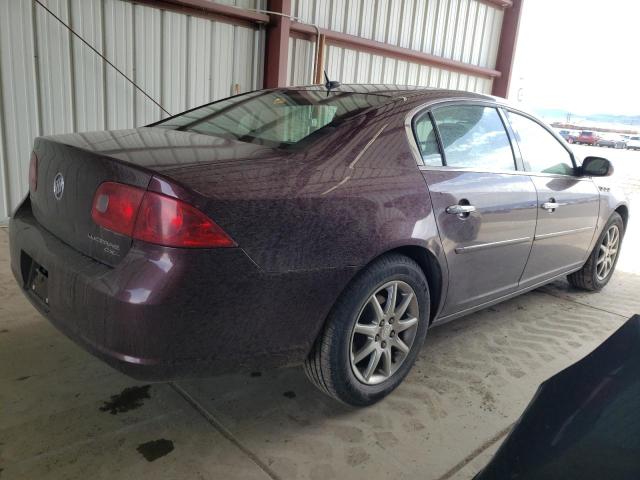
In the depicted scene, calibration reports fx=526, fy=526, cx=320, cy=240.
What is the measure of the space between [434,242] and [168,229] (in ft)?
4.16

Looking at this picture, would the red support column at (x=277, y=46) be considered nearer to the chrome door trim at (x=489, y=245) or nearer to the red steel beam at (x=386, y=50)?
the red steel beam at (x=386, y=50)

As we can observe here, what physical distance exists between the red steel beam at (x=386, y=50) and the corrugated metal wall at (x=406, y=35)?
9 cm

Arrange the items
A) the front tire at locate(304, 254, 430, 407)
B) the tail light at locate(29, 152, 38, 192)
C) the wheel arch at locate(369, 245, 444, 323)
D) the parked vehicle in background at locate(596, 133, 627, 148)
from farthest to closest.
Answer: the parked vehicle in background at locate(596, 133, 627, 148) → the wheel arch at locate(369, 245, 444, 323) → the tail light at locate(29, 152, 38, 192) → the front tire at locate(304, 254, 430, 407)

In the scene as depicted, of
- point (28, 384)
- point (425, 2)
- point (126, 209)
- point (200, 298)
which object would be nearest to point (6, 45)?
point (28, 384)

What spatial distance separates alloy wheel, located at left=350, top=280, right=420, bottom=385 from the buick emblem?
50.6 inches

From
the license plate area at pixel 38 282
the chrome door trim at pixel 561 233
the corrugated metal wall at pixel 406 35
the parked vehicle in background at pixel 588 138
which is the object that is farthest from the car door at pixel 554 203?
the parked vehicle in background at pixel 588 138

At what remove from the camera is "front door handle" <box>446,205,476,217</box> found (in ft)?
8.27

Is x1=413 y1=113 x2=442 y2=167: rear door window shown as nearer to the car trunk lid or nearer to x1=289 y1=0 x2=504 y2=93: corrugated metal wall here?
the car trunk lid

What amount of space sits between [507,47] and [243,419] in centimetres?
982

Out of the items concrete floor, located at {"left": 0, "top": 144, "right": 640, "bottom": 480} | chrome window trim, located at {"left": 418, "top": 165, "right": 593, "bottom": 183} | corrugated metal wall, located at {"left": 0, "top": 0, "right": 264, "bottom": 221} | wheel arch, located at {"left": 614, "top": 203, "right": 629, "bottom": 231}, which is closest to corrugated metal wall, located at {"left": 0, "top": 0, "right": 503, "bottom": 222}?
corrugated metal wall, located at {"left": 0, "top": 0, "right": 264, "bottom": 221}

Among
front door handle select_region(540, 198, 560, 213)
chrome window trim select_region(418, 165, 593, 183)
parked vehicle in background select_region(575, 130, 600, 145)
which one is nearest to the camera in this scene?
chrome window trim select_region(418, 165, 593, 183)

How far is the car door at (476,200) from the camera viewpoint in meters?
2.54

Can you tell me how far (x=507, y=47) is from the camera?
10.1 meters

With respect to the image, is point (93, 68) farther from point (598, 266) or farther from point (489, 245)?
point (598, 266)
